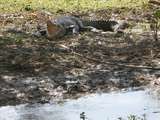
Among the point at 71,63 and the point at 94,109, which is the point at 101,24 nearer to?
the point at 71,63

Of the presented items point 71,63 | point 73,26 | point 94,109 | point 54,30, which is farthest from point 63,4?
point 94,109

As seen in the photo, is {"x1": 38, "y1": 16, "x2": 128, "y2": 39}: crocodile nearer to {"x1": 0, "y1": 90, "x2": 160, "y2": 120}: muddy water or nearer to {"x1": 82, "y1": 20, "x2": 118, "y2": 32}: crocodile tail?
{"x1": 82, "y1": 20, "x2": 118, "y2": 32}: crocodile tail

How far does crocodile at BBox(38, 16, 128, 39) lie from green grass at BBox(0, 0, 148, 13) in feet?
9.92

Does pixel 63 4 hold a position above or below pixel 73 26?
above

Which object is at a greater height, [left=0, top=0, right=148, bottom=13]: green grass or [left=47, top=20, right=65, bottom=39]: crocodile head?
[left=0, top=0, right=148, bottom=13]: green grass

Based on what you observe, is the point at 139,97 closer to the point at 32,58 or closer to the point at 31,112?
the point at 31,112

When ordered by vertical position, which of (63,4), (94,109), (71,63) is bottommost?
(94,109)

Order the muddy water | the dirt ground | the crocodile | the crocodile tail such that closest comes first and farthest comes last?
the muddy water < the dirt ground < the crocodile < the crocodile tail

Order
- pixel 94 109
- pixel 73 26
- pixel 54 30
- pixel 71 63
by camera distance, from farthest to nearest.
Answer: pixel 73 26, pixel 54 30, pixel 71 63, pixel 94 109

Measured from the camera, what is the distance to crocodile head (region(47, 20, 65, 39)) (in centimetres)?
1395

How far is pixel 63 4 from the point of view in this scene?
62.8 feet

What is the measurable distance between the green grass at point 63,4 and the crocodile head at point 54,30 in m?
3.94

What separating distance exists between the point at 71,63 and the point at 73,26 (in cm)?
301

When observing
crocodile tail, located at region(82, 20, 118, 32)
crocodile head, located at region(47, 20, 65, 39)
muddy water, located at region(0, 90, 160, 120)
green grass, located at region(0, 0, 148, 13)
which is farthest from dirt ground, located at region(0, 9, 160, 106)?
green grass, located at region(0, 0, 148, 13)
